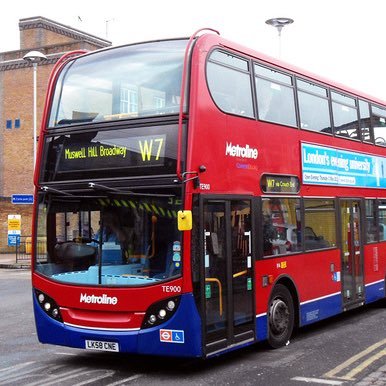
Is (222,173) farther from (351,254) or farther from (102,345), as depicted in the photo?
(351,254)

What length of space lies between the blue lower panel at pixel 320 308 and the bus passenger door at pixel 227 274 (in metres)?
1.60

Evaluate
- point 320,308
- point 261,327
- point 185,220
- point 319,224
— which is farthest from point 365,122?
point 185,220

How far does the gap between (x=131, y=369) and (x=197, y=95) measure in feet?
11.1

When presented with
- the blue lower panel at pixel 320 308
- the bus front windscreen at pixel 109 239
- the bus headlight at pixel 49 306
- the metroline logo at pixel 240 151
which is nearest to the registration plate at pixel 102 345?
the bus headlight at pixel 49 306

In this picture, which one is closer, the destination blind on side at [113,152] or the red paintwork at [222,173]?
the red paintwork at [222,173]

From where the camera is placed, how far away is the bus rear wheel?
27.6 ft

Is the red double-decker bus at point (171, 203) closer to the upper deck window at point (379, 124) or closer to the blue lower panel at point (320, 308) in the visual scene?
the blue lower panel at point (320, 308)

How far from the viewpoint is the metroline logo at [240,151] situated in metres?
7.71

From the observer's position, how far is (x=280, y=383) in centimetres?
671

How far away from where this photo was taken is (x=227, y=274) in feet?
24.6

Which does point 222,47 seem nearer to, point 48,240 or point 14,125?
point 48,240

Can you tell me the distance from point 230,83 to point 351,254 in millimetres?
4501

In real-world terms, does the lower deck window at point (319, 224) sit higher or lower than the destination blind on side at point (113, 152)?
lower

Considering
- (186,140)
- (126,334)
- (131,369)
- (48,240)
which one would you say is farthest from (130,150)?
(131,369)
